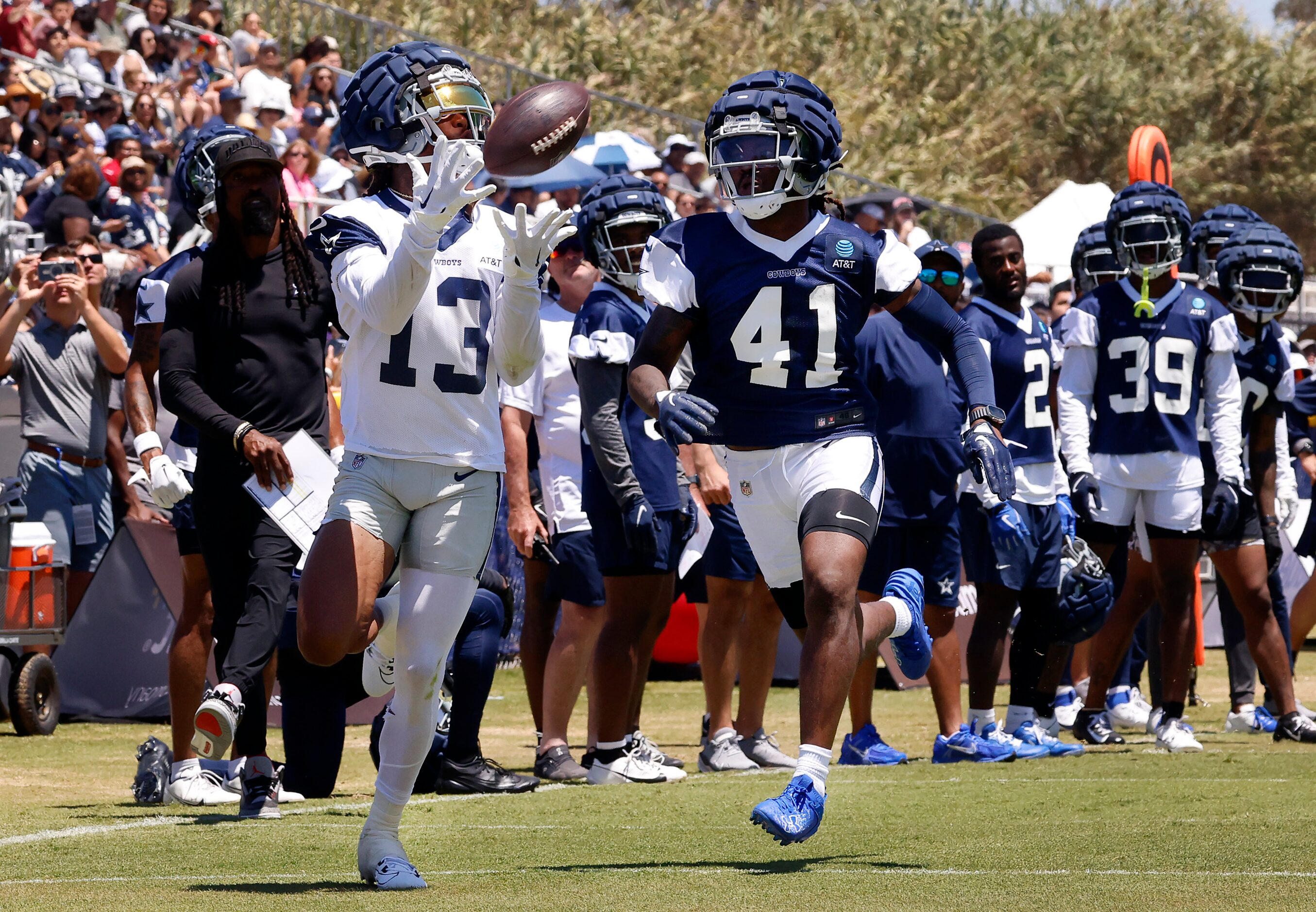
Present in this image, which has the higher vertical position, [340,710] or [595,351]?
[595,351]

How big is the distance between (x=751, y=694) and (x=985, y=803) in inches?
68.3

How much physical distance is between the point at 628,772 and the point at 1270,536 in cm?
330

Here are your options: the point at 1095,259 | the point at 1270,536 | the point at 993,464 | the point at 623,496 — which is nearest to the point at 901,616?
the point at 993,464

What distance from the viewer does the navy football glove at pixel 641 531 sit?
6891 millimetres

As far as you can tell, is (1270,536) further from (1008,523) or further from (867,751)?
(1008,523)

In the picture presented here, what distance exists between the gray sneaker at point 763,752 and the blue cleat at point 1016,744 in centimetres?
82

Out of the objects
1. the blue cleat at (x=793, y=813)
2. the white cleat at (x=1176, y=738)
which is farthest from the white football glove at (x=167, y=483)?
the white cleat at (x=1176, y=738)

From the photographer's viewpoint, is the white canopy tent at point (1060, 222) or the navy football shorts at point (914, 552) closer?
the navy football shorts at point (914, 552)

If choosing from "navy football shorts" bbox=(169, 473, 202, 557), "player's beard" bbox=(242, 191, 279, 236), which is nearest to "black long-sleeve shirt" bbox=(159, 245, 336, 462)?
"player's beard" bbox=(242, 191, 279, 236)

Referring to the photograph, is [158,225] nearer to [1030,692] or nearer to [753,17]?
[1030,692]

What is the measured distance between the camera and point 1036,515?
7969mm

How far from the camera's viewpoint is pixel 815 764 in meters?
4.83

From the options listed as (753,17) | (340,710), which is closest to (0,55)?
(340,710)

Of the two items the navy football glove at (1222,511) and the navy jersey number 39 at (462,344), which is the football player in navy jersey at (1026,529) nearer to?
the navy football glove at (1222,511)
